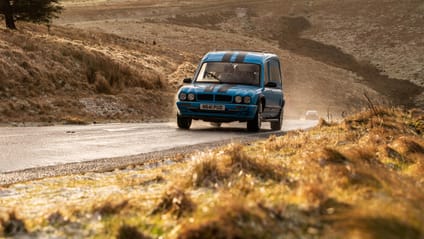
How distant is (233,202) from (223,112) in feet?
42.1

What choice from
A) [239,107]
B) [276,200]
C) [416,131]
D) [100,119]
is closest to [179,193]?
[276,200]

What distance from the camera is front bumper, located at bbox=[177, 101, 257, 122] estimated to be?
17547mm

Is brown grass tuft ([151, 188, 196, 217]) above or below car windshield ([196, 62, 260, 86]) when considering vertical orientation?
above

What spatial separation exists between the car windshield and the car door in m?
0.40

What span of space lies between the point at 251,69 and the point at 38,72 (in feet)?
40.8

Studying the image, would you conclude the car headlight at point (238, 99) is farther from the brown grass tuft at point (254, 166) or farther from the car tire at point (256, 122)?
the brown grass tuft at point (254, 166)

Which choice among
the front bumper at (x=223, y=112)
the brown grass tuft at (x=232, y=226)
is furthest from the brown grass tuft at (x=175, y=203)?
the front bumper at (x=223, y=112)

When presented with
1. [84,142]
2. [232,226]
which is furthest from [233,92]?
[232,226]

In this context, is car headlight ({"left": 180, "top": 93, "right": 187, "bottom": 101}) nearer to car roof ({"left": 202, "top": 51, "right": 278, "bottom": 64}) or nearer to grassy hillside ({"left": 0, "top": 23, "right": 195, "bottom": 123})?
car roof ({"left": 202, "top": 51, "right": 278, "bottom": 64})

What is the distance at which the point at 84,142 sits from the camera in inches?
567

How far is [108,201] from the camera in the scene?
5648mm

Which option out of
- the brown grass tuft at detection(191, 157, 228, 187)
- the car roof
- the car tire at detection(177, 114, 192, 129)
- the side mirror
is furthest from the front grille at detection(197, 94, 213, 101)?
the brown grass tuft at detection(191, 157, 228, 187)

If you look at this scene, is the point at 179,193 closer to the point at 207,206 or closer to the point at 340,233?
the point at 207,206

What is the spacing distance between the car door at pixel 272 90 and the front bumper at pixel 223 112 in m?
1.18
